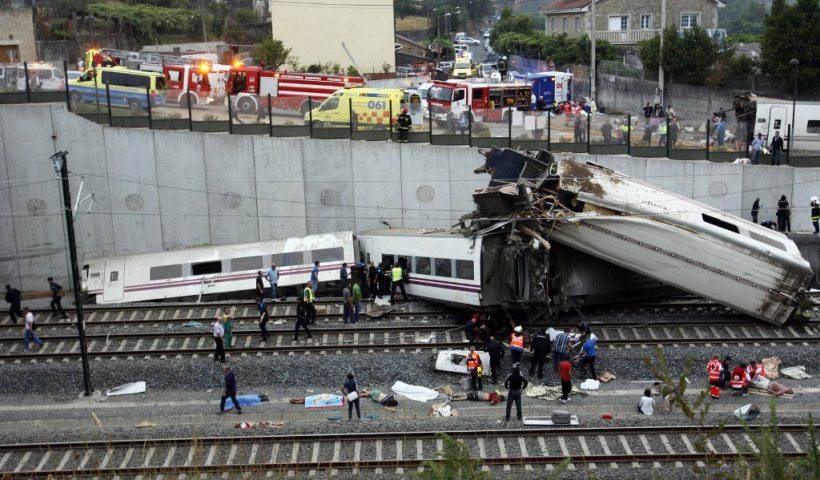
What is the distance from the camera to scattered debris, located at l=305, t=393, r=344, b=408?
2044 cm

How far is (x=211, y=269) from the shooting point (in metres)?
29.0


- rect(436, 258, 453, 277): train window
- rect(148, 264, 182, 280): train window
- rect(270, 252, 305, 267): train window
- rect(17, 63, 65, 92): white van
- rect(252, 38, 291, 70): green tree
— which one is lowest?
rect(148, 264, 182, 280): train window

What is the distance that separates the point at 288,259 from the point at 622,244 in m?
10.2

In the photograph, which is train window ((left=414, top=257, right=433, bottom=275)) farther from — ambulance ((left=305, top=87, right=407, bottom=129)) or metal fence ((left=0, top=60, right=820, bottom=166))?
ambulance ((left=305, top=87, right=407, bottom=129))

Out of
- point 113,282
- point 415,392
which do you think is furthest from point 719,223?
point 113,282

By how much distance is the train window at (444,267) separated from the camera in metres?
25.5

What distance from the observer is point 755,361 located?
2159 centimetres

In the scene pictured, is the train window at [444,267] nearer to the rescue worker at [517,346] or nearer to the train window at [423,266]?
the train window at [423,266]

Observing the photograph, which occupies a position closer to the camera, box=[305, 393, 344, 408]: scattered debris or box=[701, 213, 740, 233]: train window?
box=[305, 393, 344, 408]: scattered debris

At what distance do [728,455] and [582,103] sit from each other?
32.9m

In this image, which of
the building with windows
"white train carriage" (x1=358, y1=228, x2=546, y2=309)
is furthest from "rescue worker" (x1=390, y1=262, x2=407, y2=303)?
the building with windows

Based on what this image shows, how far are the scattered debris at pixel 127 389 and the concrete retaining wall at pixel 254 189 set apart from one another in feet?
36.9

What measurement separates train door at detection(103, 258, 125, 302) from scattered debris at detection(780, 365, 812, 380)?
18467 millimetres

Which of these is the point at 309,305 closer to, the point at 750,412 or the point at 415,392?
the point at 415,392
